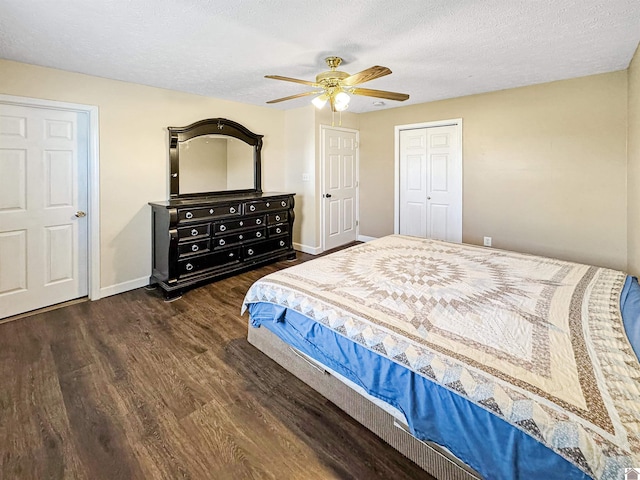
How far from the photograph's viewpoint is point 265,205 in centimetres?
428

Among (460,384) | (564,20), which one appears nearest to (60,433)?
(460,384)

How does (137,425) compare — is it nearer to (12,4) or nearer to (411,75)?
(12,4)

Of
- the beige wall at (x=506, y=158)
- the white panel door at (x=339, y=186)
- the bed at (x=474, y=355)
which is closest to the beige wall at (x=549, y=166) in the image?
the beige wall at (x=506, y=158)

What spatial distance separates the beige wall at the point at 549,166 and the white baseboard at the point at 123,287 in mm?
4140

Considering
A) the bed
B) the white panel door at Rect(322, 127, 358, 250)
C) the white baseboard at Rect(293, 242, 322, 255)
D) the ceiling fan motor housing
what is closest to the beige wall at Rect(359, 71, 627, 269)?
the white panel door at Rect(322, 127, 358, 250)

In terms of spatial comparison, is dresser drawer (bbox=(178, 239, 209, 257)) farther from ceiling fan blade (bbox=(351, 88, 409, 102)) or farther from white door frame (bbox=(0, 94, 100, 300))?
ceiling fan blade (bbox=(351, 88, 409, 102))

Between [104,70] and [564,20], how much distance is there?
370 cm

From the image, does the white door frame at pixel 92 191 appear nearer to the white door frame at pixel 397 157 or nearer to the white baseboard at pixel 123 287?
the white baseboard at pixel 123 287

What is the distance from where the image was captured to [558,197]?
3.65 meters

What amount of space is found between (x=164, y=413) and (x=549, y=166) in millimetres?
4309

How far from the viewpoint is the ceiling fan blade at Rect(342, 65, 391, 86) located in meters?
2.11

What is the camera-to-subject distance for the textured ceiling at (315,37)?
1938mm

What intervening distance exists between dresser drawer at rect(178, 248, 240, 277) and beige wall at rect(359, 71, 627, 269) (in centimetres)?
312

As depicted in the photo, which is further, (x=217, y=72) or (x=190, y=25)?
(x=217, y=72)
